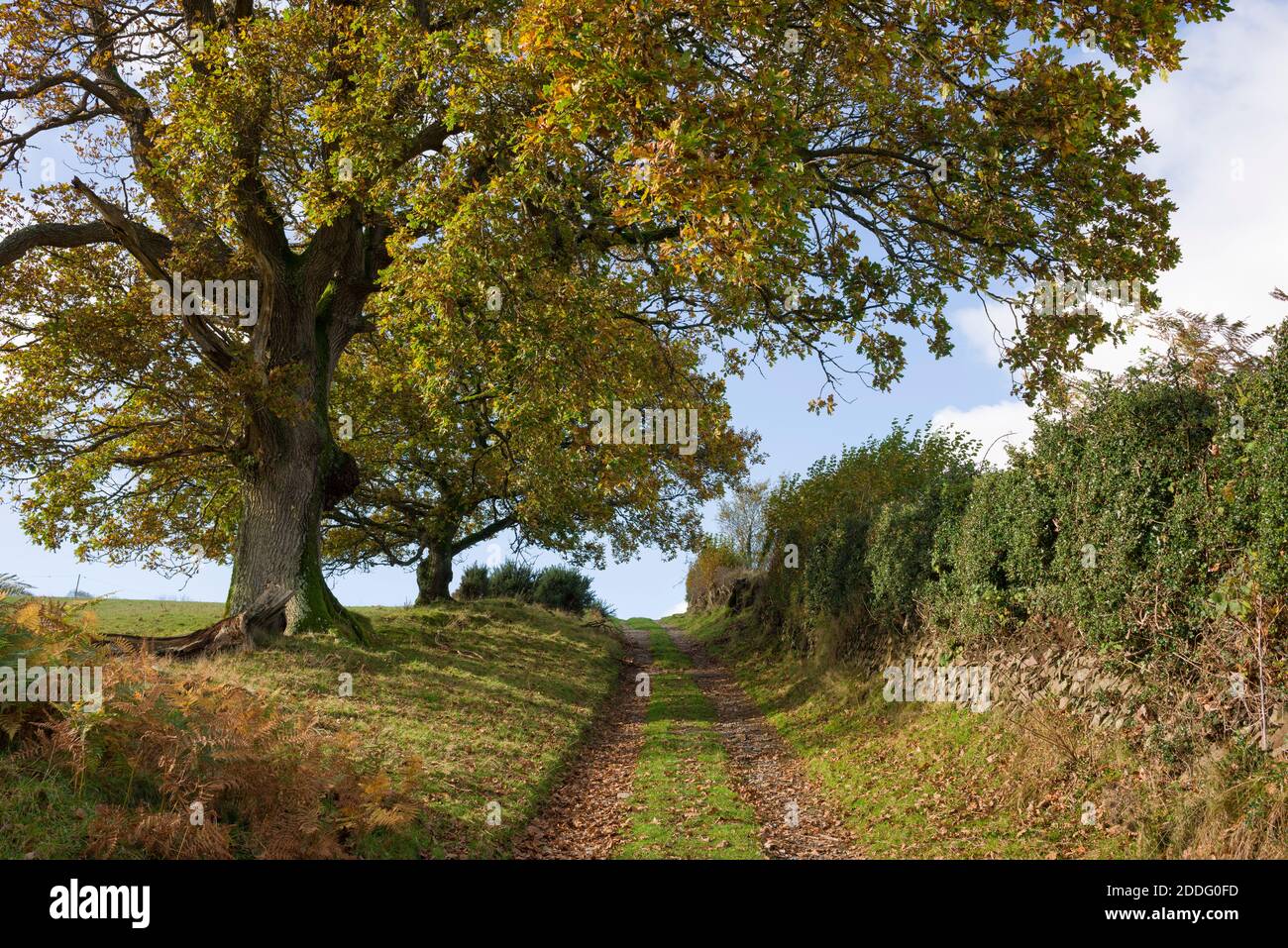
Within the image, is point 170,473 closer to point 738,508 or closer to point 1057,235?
point 1057,235

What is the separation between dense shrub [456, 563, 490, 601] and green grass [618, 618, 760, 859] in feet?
53.6

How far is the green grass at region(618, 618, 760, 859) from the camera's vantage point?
9609 millimetres

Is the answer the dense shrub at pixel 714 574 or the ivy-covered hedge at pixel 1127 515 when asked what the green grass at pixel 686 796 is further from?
the dense shrub at pixel 714 574

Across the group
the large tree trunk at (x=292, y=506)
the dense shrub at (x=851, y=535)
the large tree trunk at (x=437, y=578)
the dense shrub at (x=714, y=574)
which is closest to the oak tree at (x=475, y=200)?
the large tree trunk at (x=292, y=506)

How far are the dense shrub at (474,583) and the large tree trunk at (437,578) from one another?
4253 mm

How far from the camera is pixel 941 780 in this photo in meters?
10.9

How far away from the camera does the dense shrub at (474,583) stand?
33750 millimetres

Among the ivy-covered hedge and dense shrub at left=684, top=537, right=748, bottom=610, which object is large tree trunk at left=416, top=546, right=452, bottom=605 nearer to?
dense shrub at left=684, top=537, right=748, bottom=610

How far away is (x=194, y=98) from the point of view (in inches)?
571
